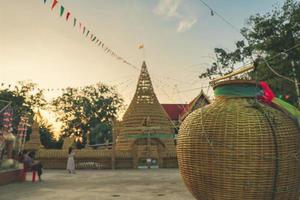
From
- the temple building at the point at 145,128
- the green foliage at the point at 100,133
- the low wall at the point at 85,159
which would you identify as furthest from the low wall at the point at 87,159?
the green foliage at the point at 100,133

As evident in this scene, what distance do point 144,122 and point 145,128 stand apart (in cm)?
124

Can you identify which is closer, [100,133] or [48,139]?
[48,139]

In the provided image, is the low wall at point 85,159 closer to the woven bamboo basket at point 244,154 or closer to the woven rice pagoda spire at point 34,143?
the woven rice pagoda spire at point 34,143

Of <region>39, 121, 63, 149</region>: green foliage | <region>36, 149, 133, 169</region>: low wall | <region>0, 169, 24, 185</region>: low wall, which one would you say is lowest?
<region>0, 169, 24, 185</region>: low wall

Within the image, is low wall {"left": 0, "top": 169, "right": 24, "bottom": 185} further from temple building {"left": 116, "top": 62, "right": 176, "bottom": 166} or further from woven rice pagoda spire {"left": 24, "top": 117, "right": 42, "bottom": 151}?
woven rice pagoda spire {"left": 24, "top": 117, "right": 42, "bottom": 151}

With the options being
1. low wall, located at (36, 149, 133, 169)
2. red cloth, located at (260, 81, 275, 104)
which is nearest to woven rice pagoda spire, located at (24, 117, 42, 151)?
low wall, located at (36, 149, 133, 169)

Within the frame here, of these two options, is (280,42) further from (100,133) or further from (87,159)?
(100,133)

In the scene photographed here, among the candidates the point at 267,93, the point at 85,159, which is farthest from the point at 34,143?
the point at 267,93

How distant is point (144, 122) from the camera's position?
24.0 metres

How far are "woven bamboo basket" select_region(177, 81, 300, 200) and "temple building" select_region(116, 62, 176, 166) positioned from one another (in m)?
18.5

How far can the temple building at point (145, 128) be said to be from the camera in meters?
22.8

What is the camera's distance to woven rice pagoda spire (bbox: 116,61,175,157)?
23.1 meters

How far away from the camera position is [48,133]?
4316cm

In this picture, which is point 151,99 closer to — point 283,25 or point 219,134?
point 283,25
